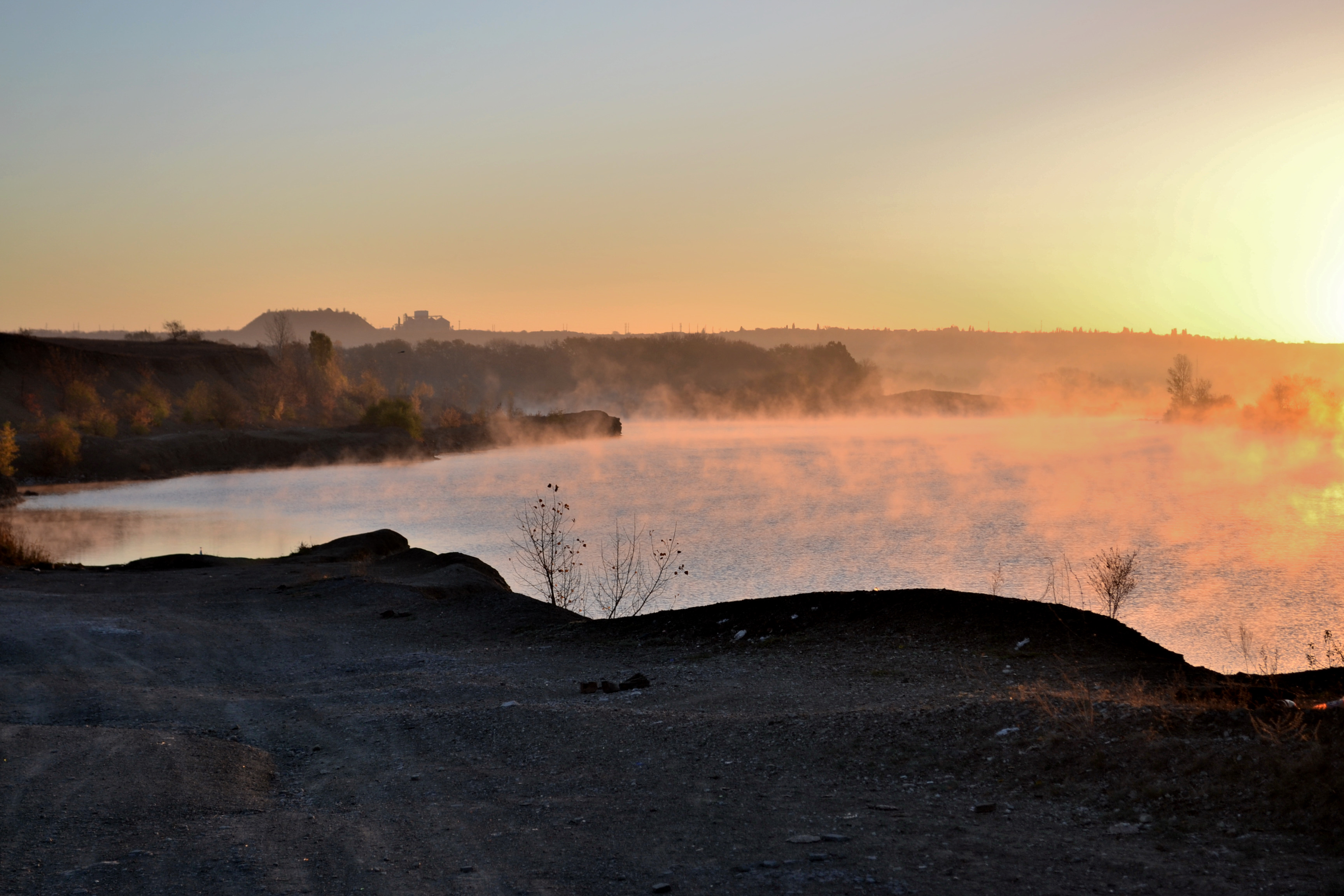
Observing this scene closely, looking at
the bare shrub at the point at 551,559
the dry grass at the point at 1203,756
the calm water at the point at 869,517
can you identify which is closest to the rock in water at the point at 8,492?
the calm water at the point at 869,517

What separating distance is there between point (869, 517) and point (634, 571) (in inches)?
912

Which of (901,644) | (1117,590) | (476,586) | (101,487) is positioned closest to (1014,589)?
(1117,590)

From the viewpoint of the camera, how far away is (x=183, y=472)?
73625mm

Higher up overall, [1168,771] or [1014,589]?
[1168,771]

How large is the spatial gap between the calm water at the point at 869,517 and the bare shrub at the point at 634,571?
3.36ft

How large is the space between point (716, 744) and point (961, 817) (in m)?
2.71

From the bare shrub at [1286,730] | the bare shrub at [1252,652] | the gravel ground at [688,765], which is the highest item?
the bare shrub at [1286,730]

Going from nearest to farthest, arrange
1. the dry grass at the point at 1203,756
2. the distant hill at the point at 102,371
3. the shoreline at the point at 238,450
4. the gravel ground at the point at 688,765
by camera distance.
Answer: the gravel ground at the point at 688,765 < the dry grass at the point at 1203,756 < the shoreline at the point at 238,450 < the distant hill at the point at 102,371

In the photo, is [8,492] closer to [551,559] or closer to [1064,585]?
[551,559]

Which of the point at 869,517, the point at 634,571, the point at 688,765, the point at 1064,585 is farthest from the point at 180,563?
the point at 869,517

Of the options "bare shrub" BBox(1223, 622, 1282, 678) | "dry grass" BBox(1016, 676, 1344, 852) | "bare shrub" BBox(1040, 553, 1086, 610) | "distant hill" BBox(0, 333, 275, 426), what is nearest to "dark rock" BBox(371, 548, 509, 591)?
"bare shrub" BBox(1040, 553, 1086, 610)

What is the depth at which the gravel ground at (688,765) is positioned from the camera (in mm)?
6125

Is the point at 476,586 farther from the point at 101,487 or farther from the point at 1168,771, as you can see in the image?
the point at 101,487

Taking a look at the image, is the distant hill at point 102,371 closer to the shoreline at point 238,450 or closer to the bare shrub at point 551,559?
the shoreline at point 238,450
